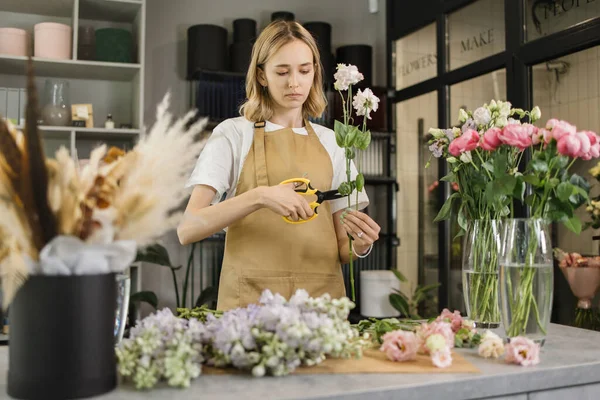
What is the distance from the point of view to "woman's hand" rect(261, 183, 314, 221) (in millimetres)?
1523

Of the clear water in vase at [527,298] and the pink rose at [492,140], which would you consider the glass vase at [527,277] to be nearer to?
the clear water in vase at [527,298]

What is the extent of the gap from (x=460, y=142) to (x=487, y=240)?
0.87 ft

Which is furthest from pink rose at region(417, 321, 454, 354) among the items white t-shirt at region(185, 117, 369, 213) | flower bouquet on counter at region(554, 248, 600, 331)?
flower bouquet on counter at region(554, 248, 600, 331)

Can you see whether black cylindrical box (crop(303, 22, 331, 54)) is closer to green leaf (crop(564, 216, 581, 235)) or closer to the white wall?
the white wall

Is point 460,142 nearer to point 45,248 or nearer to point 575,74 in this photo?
point 45,248

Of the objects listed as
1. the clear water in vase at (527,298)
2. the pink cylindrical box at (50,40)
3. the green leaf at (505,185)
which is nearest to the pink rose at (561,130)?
the green leaf at (505,185)

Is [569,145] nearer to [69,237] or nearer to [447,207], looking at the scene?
[447,207]

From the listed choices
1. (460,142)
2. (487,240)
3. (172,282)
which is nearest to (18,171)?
(460,142)

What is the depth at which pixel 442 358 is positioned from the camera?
1.08 m

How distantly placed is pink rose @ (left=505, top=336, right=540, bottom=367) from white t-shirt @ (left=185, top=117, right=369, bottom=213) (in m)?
0.77

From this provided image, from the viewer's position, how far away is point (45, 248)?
2.77 feet

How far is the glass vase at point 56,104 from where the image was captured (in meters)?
3.42

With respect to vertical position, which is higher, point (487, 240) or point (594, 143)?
point (594, 143)

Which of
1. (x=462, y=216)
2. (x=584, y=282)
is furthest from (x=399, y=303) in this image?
(x=462, y=216)
